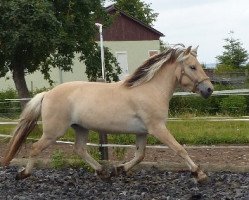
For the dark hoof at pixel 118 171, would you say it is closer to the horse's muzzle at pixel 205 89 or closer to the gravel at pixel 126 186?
the gravel at pixel 126 186

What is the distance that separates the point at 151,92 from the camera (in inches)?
245

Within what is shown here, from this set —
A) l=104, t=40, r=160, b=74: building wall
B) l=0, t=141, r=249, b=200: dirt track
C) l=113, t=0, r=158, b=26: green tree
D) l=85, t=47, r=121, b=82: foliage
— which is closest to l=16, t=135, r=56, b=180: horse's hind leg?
l=0, t=141, r=249, b=200: dirt track

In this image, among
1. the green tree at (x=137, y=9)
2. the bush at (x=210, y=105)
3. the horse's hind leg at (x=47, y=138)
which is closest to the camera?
the horse's hind leg at (x=47, y=138)

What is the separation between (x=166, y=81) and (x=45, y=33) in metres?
A: 6.01

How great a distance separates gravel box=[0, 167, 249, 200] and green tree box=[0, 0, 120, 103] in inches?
194

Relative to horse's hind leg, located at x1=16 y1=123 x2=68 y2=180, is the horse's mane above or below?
above

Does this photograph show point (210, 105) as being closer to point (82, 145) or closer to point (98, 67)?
point (98, 67)

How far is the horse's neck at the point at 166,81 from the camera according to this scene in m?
6.28

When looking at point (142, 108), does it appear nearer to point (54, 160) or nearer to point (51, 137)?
point (51, 137)

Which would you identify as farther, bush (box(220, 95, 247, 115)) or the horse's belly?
bush (box(220, 95, 247, 115))

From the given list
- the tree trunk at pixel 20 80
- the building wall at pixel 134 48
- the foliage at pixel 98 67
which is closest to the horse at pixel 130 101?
the tree trunk at pixel 20 80

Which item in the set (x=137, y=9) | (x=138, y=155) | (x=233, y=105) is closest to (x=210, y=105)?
(x=233, y=105)

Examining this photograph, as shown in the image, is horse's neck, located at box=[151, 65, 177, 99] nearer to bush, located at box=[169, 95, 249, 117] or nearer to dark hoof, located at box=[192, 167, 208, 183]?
dark hoof, located at box=[192, 167, 208, 183]

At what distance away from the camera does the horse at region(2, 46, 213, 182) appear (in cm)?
614
